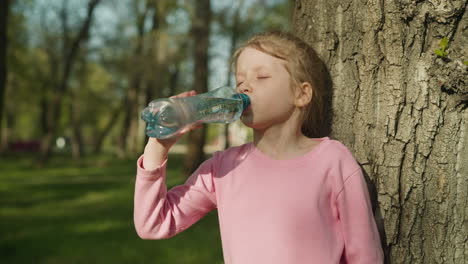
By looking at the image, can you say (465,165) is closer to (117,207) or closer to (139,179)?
(139,179)

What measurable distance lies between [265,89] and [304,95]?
0.19m

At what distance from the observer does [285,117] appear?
1901 millimetres

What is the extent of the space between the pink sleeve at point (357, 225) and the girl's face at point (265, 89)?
0.39 m

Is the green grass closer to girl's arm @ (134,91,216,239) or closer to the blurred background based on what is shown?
the blurred background

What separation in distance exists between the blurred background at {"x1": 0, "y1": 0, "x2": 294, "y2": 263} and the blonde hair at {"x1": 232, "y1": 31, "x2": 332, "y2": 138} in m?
0.35

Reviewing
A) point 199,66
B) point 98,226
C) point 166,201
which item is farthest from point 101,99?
point 166,201

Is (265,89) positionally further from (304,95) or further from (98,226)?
(98,226)

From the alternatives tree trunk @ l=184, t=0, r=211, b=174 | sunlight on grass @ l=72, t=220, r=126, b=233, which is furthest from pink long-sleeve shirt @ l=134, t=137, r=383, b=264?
tree trunk @ l=184, t=0, r=211, b=174

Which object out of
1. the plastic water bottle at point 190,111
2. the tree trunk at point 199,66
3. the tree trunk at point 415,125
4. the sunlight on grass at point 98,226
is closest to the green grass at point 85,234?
the sunlight on grass at point 98,226

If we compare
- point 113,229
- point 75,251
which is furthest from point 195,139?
point 75,251

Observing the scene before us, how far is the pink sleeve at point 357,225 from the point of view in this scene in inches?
67.7

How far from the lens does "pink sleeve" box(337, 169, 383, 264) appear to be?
5.65 ft

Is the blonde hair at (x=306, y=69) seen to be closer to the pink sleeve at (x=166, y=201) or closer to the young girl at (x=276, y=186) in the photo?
the young girl at (x=276, y=186)

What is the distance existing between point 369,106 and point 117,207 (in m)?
7.39
